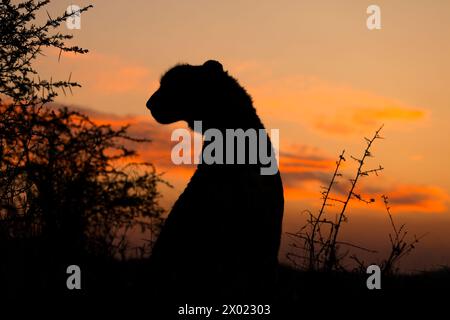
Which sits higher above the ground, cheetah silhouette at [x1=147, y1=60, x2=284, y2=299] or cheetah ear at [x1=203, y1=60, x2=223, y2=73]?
cheetah ear at [x1=203, y1=60, x2=223, y2=73]

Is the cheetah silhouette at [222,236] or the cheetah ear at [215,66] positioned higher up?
the cheetah ear at [215,66]

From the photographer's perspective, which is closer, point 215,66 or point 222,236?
point 222,236

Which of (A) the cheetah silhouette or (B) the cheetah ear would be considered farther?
(B) the cheetah ear

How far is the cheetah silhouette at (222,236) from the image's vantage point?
5250 millimetres

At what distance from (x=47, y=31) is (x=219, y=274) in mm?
3160

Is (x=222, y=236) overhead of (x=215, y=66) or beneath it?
beneath

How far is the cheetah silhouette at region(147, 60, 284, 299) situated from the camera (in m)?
5.25

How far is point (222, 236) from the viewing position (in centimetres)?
550

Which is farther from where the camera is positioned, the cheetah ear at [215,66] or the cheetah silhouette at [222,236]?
the cheetah ear at [215,66]
